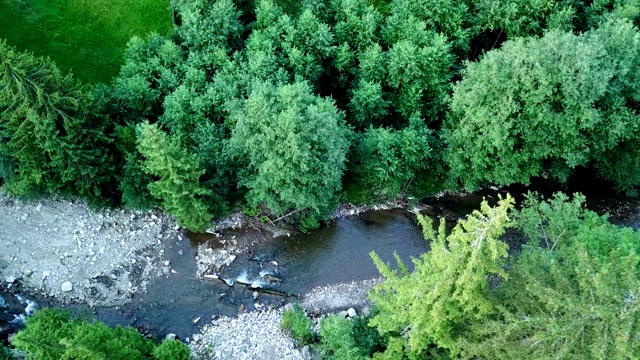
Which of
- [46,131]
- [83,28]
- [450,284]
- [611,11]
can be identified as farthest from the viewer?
[83,28]

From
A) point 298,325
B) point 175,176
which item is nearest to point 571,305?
point 298,325

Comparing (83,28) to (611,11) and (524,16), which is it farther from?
(611,11)

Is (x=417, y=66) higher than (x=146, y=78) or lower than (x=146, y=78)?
lower

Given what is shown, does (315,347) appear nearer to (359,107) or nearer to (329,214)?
(329,214)

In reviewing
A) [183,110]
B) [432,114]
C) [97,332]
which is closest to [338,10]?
[432,114]

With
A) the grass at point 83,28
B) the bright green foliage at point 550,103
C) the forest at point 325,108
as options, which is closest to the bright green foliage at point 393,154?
the forest at point 325,108
